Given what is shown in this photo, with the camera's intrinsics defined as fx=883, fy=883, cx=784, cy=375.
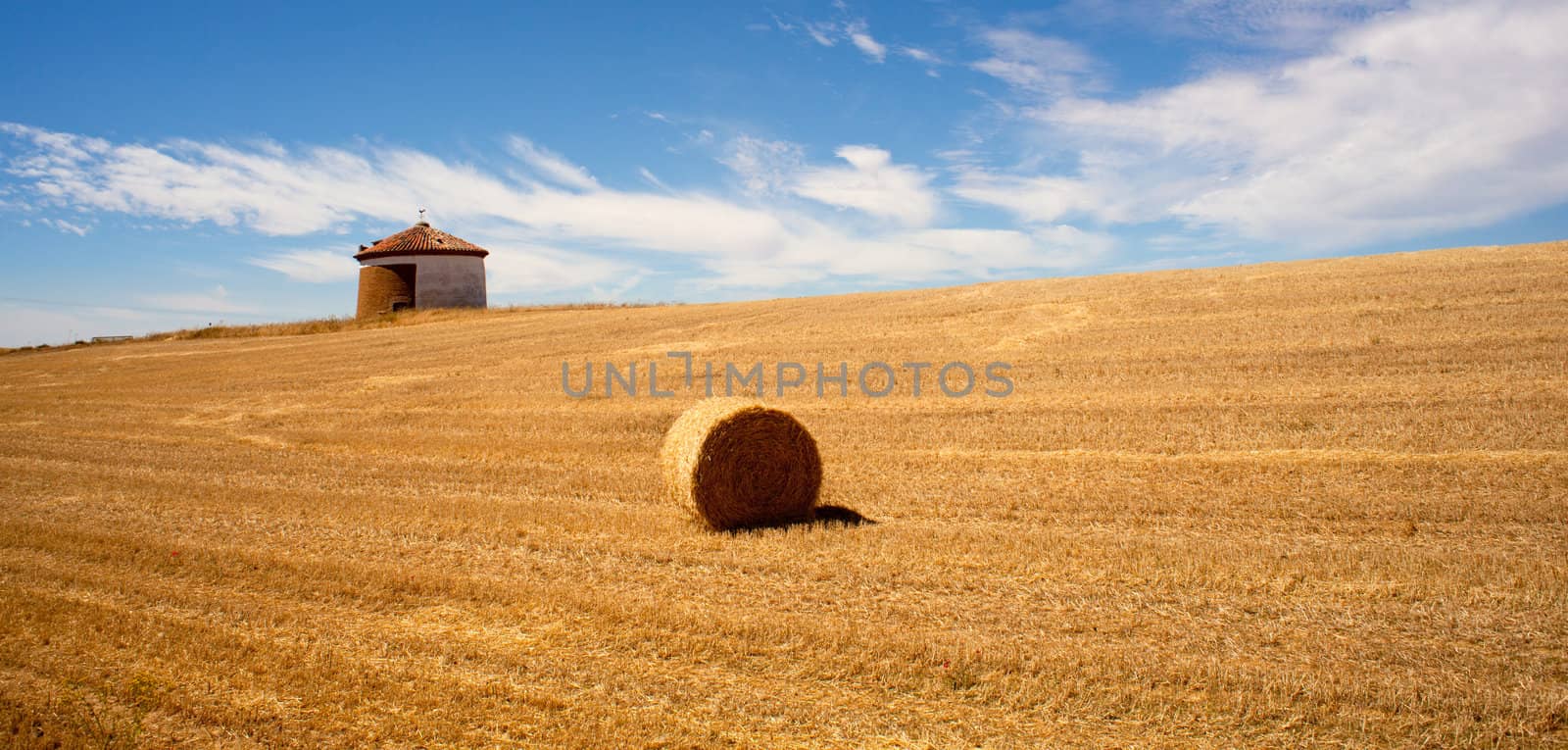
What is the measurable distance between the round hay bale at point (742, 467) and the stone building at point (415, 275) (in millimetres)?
32777

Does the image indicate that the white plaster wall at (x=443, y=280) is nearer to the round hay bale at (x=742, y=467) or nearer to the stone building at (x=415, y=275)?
the stone building at (x=415, y=275)

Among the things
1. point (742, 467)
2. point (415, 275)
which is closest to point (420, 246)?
point (415, 275)

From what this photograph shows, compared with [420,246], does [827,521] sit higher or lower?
lower

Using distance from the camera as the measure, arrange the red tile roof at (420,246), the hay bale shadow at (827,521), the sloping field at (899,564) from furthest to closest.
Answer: the red tile roof at (420,246) < the hay bale shadow at (827,521) < the sloping field at (899,564)

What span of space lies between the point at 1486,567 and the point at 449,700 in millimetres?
7506

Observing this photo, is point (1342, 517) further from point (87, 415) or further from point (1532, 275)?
point (87, 415)

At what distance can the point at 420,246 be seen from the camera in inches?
1531

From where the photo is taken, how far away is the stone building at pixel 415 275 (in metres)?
38.8

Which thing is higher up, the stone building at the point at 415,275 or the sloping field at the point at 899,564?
the stone building at the point at 415,275

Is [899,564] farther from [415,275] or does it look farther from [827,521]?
[415,275]

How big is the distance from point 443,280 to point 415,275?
1191 millimetres

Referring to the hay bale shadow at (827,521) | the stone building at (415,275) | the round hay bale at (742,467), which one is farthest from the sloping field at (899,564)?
the stone building at (415,275)

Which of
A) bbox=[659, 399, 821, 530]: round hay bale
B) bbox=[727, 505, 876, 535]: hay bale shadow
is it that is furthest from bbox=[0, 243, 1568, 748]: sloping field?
bbox=[659, 399, 821, 530]: round hay bale

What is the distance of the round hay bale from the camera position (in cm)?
895
